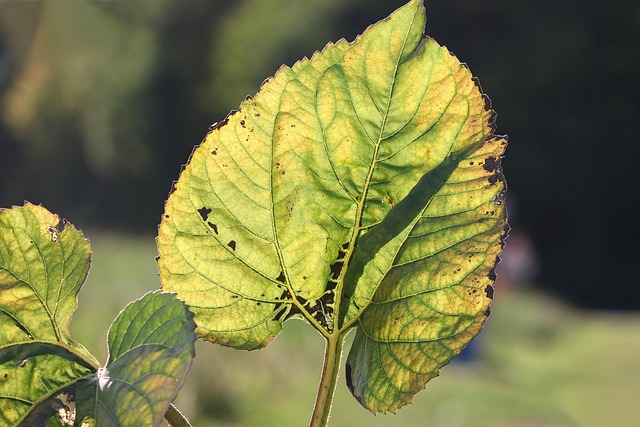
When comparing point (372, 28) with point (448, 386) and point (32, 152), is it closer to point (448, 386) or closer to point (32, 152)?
point (448, 386)

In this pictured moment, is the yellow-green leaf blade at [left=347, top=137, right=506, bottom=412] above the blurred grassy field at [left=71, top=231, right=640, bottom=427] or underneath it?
underneath

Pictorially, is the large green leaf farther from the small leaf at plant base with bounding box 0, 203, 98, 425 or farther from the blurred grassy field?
the blurred grassy field

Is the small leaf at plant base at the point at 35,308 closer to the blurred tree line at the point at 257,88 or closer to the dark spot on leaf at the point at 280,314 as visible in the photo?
the dark spot on leaf at the point at 280,314

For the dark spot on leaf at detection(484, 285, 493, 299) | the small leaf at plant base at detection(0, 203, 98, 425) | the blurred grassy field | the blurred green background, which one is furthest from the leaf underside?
the blurred green background

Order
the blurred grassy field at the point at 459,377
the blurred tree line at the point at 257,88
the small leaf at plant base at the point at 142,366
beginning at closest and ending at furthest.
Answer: the small leaf at plant base at the point at 142,366
the blurred grassy field at the point at 459,377
the blurred tree line at the point at 257,88

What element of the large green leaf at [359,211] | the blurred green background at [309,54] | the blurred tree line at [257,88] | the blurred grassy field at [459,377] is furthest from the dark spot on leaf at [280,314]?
the blurred tree line at [257,88]

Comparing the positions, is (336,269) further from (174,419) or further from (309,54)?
(309,54)

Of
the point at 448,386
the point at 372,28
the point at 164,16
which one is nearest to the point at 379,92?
the point at 372,28

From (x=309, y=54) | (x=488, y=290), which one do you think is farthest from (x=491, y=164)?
(x=309, y=54)
